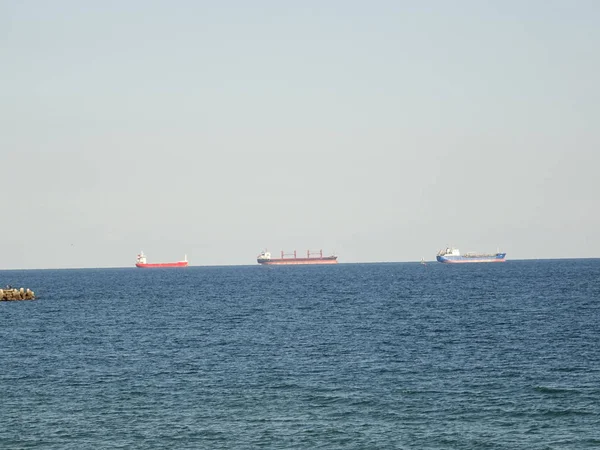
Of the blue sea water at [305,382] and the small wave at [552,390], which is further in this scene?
the small wave at [552,390]

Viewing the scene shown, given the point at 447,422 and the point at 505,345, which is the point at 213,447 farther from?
the point at 505,345

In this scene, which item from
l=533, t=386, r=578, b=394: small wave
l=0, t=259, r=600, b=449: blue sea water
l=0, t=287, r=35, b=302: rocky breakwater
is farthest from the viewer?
l=0, t=287, r=35, b=302: rocky breakwater

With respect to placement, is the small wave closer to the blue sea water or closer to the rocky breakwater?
the blue sea water

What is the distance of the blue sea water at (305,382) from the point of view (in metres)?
41.4

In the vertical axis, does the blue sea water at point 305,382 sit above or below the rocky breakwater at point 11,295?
below

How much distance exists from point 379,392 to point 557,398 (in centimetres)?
1082

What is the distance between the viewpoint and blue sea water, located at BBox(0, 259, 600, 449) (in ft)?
136

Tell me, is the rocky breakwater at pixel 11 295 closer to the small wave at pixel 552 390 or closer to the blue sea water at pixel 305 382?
the blue sea water at pixel 305 382

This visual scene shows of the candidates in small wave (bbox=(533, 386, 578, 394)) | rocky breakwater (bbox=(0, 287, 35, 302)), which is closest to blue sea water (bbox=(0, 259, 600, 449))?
small wave (bbox=(533, 386, 578, 394))

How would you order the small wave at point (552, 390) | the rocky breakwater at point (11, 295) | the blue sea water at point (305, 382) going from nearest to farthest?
the blue sea water at point (305, 382) < the small wave at point (552, 390) < the rocky breakwater at point (11, 295)

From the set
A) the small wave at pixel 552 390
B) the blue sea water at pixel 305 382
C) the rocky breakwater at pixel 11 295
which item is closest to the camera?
the blue sea water at pixel 305 382

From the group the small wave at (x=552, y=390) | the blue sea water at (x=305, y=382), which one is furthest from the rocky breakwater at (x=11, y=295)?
the small wave at (x=552, y=390)

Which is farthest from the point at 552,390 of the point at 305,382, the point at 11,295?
the point at 11,295

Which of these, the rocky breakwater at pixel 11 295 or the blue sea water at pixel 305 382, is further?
the rocky breakwater at pixel 11 295
